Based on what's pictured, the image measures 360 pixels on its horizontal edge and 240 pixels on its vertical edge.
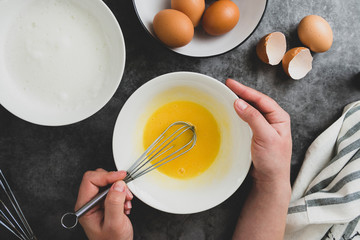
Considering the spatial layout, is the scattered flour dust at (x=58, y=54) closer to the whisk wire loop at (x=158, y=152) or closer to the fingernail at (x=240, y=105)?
the whisk wire loop at (x=158, y=152)

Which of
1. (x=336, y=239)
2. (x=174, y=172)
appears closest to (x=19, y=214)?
(x=174, y=172)

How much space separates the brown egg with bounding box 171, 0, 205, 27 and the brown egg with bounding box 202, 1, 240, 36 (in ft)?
0.09

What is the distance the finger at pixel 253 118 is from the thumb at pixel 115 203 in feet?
1.32

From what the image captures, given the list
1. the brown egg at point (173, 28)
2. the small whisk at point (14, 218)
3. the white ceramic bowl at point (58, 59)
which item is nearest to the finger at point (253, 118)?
the brown egg at point (173, 28)

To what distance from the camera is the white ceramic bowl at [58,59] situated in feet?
2.69

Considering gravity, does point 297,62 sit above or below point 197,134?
above

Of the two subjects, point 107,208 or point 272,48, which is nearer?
point 107,208

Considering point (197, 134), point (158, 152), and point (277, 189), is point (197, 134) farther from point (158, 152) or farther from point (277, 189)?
point (277, 189)

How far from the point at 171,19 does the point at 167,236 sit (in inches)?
29.1

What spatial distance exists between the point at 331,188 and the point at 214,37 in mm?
660

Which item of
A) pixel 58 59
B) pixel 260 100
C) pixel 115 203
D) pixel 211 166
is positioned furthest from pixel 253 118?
pixel 58 59

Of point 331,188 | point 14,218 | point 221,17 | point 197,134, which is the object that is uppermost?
point 221,17

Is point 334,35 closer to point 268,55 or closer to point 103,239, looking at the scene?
point 268,55

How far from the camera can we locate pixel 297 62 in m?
0.98
